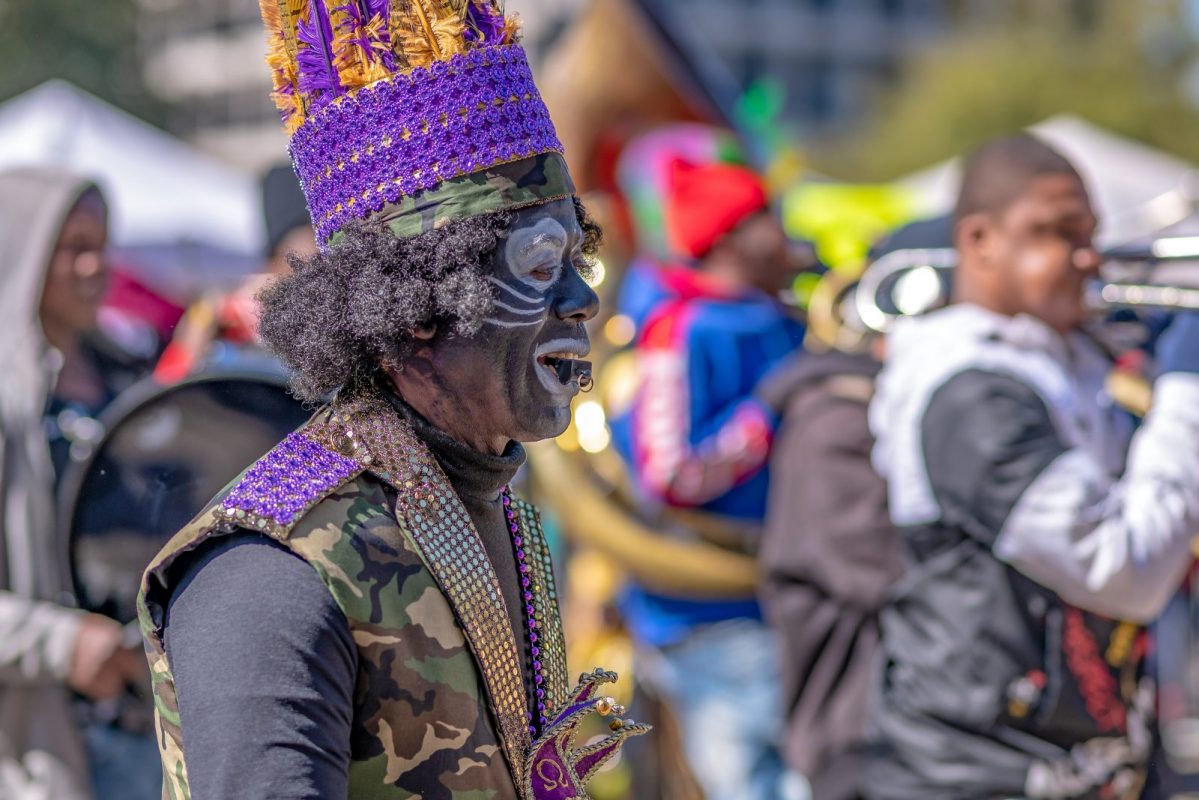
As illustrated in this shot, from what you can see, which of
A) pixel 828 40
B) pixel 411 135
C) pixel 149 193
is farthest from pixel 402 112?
pixel 828 40

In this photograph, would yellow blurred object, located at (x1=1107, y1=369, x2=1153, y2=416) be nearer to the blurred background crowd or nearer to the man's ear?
the blurred background crowd

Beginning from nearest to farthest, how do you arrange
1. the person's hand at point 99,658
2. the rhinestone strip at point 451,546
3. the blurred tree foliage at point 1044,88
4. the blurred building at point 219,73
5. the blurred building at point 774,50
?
the rhinestone strip at point 451,546 < the person's hand at point 99,658 < the blurred tree foliage at point 1044,88 < the blurred building at point 774,50 < the blurred building at point 219,73

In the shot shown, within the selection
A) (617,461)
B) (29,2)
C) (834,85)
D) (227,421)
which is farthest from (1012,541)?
(834,85)

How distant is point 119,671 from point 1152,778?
236cm

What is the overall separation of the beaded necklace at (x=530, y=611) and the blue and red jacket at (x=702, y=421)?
3.21 m

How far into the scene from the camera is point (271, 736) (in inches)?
64.6

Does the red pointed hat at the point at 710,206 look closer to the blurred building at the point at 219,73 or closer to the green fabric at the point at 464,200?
the green fabric at the point at 464,200

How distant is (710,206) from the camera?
5.96 meters

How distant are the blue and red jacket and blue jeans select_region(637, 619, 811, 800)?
0.08 meters

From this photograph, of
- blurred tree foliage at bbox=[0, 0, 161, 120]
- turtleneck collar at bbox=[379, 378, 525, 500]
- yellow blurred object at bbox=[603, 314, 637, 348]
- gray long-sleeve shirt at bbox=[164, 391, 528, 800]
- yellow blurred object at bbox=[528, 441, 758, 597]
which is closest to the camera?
gray long-sleeve shirt at bbox=[164, 391, 528, 800]

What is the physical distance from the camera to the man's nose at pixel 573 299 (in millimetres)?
2016

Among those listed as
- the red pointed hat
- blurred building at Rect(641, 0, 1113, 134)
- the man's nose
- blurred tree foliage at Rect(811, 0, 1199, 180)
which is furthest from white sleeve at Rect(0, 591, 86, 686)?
blurred building at Rect(641, 0, 1113, 134)

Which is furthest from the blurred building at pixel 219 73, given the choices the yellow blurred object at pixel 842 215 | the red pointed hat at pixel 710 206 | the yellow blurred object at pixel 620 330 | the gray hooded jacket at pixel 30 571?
the gray hooded jacket at pixel 30 571

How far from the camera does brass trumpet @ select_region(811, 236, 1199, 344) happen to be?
3.90 meters
